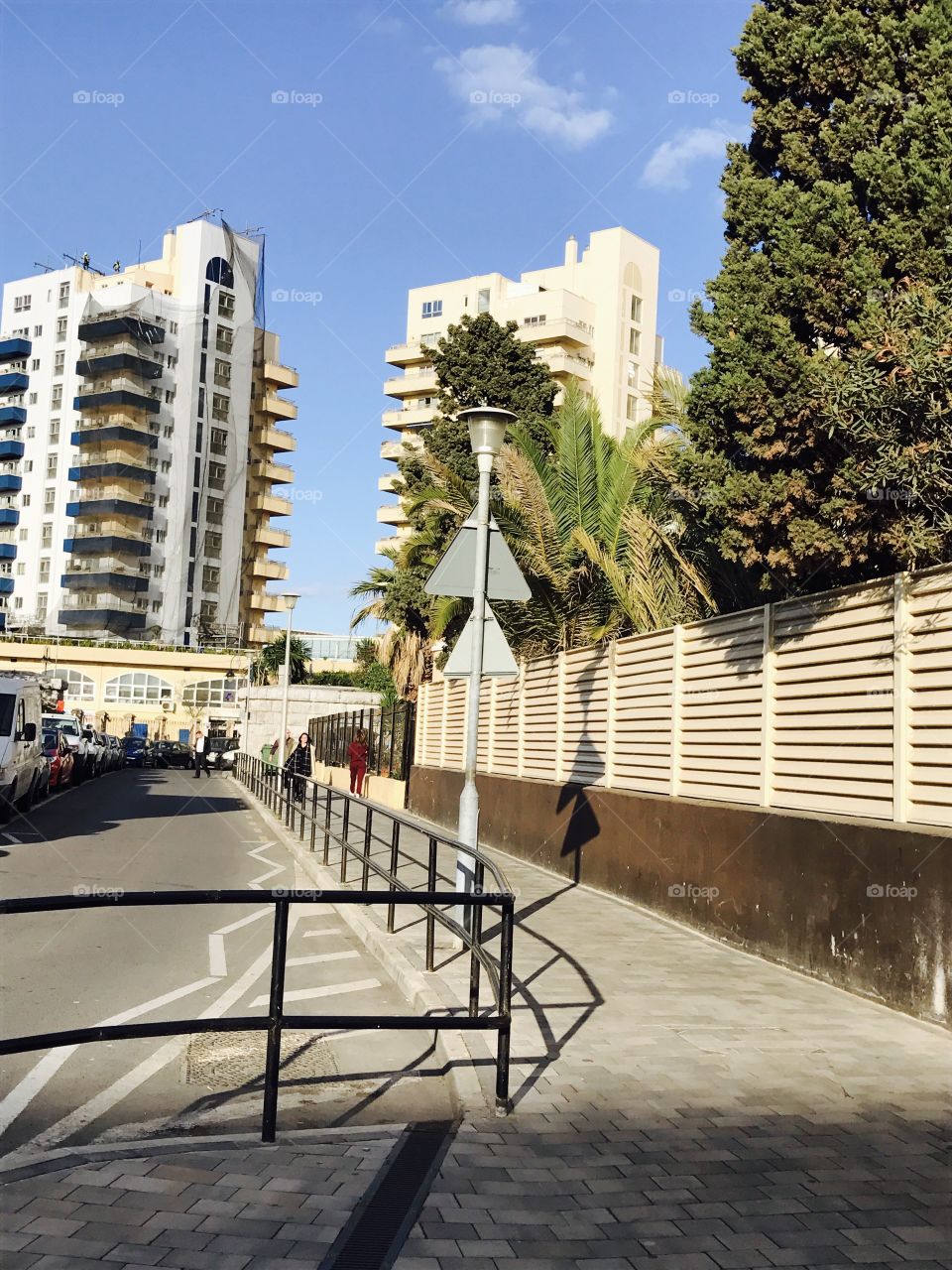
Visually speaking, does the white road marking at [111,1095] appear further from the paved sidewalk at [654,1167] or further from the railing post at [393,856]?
the railing post at [393,856]

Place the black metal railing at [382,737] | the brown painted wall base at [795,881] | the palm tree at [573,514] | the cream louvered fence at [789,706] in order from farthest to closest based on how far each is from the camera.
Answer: the black metal railing at [382,737] → the palm tree at [573,514] → the cream louvered fence at [789,706] → the brown painted wall base at [795,881]

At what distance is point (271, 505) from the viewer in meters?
112

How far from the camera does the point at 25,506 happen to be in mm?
106438

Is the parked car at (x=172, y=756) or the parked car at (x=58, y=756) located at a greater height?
the parked car at (x=58, y=756)

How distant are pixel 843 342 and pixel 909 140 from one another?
147 cm

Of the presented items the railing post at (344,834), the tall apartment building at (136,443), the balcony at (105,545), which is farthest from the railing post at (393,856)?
the balcony at (105,545)

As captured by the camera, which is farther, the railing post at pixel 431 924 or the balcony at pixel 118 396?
the balcony at pixel 118 396

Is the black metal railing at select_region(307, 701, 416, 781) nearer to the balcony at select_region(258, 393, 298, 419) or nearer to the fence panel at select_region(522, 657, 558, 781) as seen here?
the fence panel at select_region(522, 657, 558, 781)

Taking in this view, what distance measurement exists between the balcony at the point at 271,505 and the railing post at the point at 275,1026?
4242 inches

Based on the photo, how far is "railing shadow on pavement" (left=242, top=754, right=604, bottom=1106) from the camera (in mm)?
7117

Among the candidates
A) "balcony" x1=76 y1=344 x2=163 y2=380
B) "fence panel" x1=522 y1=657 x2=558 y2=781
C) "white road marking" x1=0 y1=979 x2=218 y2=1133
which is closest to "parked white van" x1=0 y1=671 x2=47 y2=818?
"fence panel" x1=522 y1=657 x2=558 y2=781

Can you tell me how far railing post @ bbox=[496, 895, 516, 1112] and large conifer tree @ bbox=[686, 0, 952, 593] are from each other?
13.9 ft

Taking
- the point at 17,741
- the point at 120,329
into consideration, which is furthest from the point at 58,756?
the point at 120,329

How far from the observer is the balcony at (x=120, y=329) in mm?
99562
